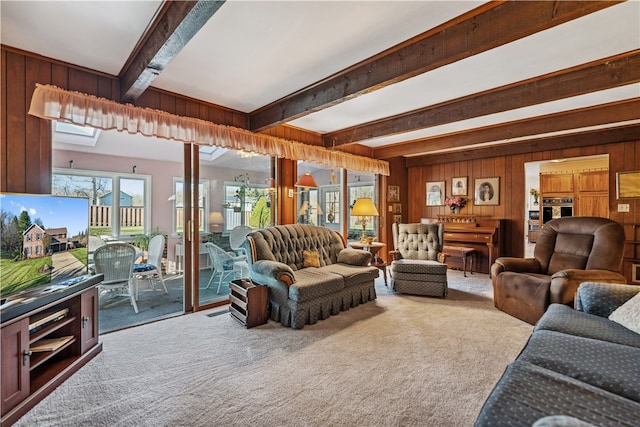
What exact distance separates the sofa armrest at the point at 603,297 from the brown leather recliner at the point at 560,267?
72 cm

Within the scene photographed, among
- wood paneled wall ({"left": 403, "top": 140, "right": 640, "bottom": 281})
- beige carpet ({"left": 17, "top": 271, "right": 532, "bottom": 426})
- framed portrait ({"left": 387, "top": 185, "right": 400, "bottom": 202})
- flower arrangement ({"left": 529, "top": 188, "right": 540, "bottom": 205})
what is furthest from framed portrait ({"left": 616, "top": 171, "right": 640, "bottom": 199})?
framed portrait ({"left": 387, "top": 185, "right": 400, "bottom": 202})

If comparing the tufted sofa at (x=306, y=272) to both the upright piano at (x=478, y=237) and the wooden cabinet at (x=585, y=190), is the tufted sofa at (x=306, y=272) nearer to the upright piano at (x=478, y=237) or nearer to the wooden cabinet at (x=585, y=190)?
the upright piano at (x=478, y=237)

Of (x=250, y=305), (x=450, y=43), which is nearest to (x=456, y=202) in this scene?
(x=450, y=43)

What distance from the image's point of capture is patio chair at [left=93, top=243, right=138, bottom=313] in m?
3.38

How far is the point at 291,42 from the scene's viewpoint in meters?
2.32

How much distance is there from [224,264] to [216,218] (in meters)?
0.67

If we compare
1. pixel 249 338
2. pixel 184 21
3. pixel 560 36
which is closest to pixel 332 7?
pixel 184 21

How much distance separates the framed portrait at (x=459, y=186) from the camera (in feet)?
20.5

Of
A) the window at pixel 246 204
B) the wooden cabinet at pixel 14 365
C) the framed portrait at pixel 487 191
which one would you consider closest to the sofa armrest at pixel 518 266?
the framed portrait at pixel 487 191

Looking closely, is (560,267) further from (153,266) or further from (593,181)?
→ (153,266)

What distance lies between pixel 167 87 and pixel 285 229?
7.05 feet

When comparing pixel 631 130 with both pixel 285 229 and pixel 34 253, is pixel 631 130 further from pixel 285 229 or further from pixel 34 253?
pixel 34 253

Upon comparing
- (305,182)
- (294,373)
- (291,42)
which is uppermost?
(291,42)

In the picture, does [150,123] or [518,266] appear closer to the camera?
[150,123]
